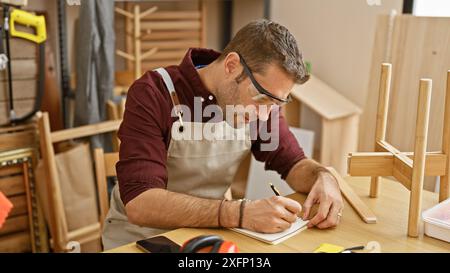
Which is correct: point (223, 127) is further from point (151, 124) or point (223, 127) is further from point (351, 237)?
point (351, 237)

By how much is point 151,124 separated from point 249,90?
0.85 ft

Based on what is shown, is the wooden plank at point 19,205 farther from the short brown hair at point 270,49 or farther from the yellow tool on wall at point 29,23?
the short brown hair at point 270,49

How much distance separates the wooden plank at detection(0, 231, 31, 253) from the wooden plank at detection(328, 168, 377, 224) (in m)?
1.39

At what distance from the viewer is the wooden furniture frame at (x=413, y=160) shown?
41.7 inches

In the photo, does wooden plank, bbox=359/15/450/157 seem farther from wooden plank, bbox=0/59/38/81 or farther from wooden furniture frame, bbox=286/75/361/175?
wooden plank, bbox=0/59/38/81

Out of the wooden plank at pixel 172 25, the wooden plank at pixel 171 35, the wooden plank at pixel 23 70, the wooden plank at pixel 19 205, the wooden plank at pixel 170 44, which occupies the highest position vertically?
the wooden plank at pixel 172 25

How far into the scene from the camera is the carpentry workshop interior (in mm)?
1124

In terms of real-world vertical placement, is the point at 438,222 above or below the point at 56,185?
above

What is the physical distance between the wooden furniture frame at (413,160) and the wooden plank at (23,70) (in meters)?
1.45

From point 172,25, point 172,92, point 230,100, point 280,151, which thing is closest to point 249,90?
point 230,100

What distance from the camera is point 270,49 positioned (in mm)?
1256

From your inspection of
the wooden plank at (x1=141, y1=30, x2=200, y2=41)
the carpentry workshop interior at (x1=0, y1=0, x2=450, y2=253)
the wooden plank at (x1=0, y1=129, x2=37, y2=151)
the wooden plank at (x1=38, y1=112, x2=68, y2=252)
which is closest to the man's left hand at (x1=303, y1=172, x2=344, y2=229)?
the carpentry workshop interior at (x1=0, y1=0, x2=450, y2=253)

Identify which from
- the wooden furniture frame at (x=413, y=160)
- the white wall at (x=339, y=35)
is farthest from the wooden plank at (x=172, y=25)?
the wooden furniture frame at (x=413, y=160)
